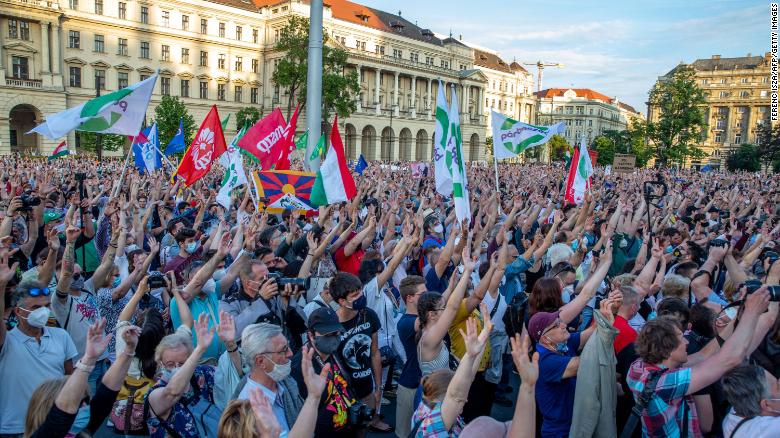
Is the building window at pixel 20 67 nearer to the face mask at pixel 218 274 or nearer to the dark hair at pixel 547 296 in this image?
the face mask at pixel 218 274

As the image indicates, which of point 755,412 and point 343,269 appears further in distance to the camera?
point 343,269

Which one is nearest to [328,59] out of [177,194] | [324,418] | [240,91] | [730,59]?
[240,91]

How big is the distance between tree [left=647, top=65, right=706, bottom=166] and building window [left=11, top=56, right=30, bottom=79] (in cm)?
4847

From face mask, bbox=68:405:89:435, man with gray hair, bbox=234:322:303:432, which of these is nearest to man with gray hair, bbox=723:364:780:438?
man with gray hair, bbox=234:322:303:432

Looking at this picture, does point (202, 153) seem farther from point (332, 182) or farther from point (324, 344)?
point (324, 344)

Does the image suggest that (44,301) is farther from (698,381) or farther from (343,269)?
(698,381)

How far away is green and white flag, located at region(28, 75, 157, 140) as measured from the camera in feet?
26.5

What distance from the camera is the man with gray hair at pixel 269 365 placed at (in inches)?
117

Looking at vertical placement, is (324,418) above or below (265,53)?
below

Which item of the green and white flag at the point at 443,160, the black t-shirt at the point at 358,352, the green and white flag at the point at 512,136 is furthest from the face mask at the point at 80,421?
the green and white flag at the point at 512,136

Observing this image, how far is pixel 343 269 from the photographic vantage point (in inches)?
251

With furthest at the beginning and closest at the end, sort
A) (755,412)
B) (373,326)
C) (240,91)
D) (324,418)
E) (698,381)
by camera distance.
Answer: (240,91), (373,326), (324,418), (698,381), (755,412)

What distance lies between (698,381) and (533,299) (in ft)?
4.71

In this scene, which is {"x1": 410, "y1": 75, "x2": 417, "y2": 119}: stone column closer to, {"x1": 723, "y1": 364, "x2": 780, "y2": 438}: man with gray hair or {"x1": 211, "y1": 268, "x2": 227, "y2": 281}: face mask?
{"x1": 211, "y1": 268, "x2": 227, "y2": 281}: face mask
